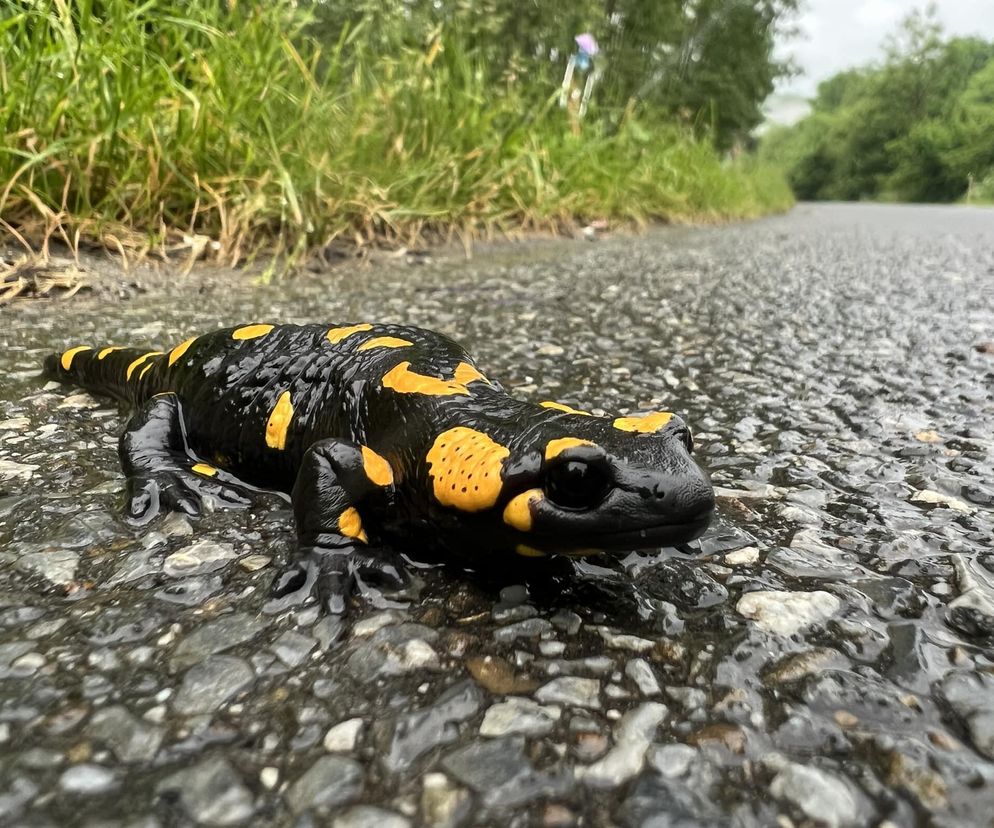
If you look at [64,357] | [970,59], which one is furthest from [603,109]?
[970,59]

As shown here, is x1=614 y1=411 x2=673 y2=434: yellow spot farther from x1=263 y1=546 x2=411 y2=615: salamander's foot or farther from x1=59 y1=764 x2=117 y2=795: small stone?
x1=59 y1=764 x2=117 y2=795: small stone

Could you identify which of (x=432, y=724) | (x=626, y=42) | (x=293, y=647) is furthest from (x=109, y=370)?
(x=626, y=42)

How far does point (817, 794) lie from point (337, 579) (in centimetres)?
71

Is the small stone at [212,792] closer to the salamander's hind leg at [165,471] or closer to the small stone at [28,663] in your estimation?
the small stone at [28,663]

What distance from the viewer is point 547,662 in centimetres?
98

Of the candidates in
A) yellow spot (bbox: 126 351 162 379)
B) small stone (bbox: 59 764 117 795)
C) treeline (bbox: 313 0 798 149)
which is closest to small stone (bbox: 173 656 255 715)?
small stone (bbox: 59 764 117 795)

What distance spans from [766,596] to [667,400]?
107cm

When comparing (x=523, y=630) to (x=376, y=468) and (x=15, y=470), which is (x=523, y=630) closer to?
(x=376, y=468)

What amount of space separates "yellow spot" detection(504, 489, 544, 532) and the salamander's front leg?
0.21 metres

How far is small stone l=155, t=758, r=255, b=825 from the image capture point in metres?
0.74

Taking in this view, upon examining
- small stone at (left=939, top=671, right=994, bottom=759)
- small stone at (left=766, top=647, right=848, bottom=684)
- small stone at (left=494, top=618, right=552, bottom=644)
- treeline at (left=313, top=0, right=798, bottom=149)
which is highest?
treeline at (left=313, top=0, right=798, bottom=149)

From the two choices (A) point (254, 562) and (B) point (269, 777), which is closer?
(B) point (269, 777)

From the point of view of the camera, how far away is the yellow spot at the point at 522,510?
1135mm

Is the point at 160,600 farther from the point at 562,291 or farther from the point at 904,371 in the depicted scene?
the point at 562,291
